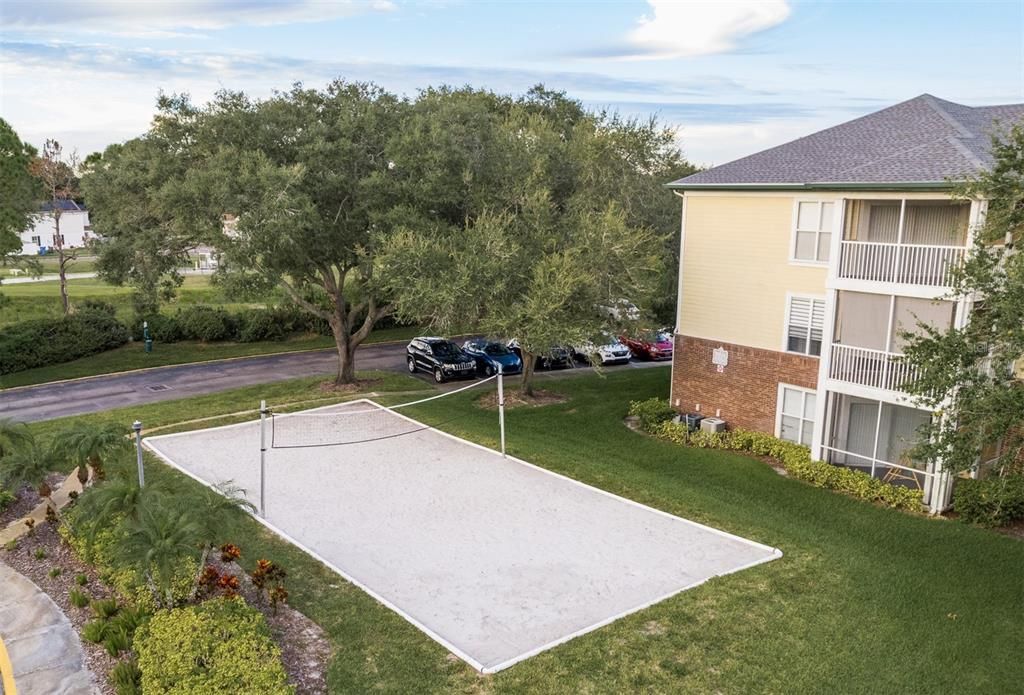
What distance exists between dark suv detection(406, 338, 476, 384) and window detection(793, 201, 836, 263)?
1398 centimetres

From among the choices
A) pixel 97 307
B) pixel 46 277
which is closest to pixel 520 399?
pixel 97 307

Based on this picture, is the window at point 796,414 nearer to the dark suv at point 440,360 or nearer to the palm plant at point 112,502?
the dark suv at point 440,360

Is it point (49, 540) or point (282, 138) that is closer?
point (49, 540)

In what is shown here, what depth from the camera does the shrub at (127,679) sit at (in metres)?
9.45

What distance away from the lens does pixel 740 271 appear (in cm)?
2216

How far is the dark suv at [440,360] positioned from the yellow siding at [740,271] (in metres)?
9.91

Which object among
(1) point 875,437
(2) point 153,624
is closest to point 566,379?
(1) point 875,437

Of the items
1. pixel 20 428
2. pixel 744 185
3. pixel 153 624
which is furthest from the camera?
pixel 744 185

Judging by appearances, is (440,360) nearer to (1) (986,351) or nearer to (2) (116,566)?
(2) (116,566)

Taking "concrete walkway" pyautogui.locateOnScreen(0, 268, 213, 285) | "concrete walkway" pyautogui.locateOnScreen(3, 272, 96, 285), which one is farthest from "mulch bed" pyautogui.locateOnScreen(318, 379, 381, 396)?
"concrete walkway" pyautogui.locateOnScreen(3, 272, 96, 285)

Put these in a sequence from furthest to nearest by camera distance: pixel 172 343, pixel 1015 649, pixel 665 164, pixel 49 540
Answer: pixel 172 343 → pixel 665 164 → pixel 49 540 → pixel 1015 649

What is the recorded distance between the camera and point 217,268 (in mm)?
24219

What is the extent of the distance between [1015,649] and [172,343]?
3581cm

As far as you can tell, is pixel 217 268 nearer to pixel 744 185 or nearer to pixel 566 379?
pixel 566 379
